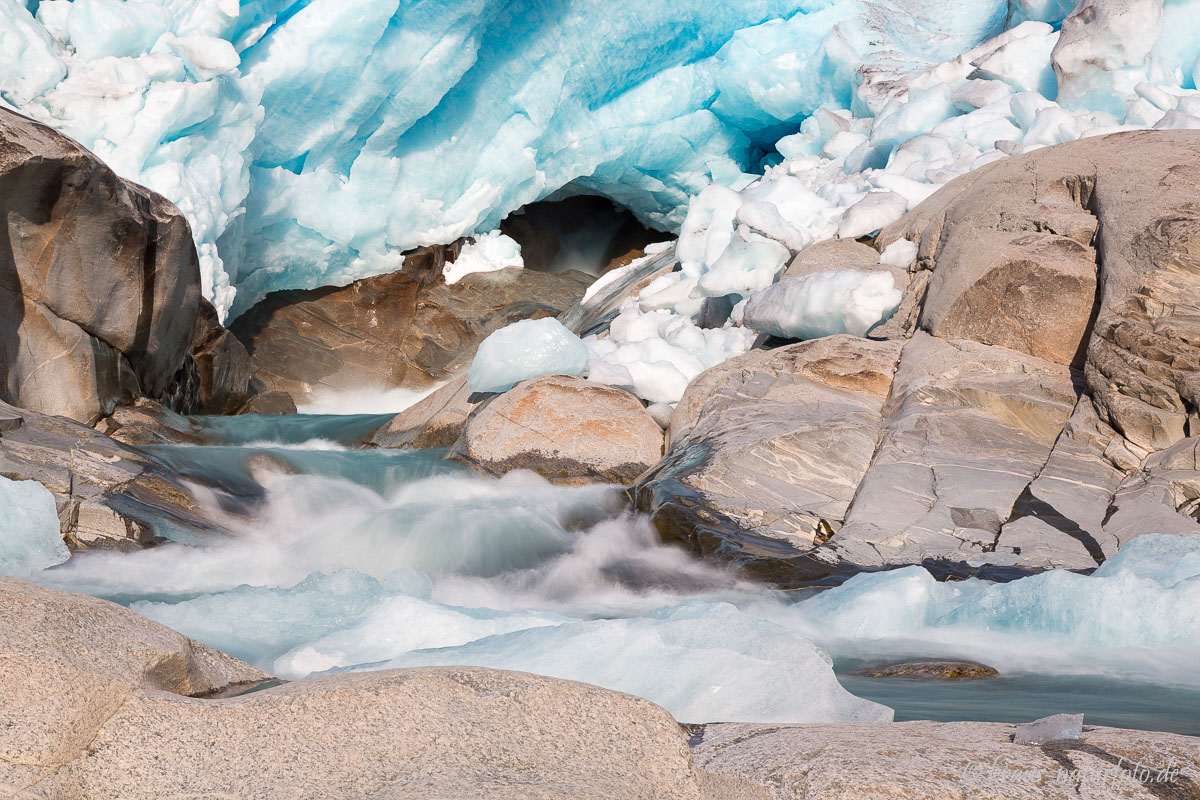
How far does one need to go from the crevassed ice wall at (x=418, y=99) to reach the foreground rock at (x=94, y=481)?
16.3 ft

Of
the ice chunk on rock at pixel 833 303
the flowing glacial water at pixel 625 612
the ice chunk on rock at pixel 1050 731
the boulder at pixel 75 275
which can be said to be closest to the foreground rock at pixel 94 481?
the flowing glacial water at pixel 625 612

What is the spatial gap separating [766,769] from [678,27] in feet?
42.4

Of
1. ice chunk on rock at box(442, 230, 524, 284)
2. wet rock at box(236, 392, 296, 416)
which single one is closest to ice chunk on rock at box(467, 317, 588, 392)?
wet rock at box(236, 392, 296, 416)

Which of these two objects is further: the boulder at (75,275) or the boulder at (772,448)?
the boulder at (75,275)

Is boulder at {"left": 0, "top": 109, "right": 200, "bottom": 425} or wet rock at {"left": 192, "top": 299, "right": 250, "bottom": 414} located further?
wet rock at {"left": 192, "top": 299, "right": 250, "bottom": 414}

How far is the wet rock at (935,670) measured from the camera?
288cm

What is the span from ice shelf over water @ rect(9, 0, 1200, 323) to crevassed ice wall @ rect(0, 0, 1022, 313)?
0.03m

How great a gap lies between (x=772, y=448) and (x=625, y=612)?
1.95m

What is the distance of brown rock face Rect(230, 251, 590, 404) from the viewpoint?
13.6m

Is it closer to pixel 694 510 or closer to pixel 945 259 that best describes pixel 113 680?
pixel 694 510

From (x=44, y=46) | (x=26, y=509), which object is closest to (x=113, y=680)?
(x=26, y=509)

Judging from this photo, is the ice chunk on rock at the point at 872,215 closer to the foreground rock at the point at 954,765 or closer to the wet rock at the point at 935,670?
the wet rock at the point at 935,670

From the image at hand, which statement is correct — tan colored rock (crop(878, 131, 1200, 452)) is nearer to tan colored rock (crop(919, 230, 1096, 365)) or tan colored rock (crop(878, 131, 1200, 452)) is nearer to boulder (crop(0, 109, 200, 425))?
tan colored rock (crop(919, 230, 1096, 365))

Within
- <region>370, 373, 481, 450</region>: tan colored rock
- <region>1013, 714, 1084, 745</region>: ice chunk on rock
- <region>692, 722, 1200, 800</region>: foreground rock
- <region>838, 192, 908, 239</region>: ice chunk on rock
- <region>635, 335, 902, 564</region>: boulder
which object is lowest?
<region>370, 373, 481, 450</region>: tan colored rock
